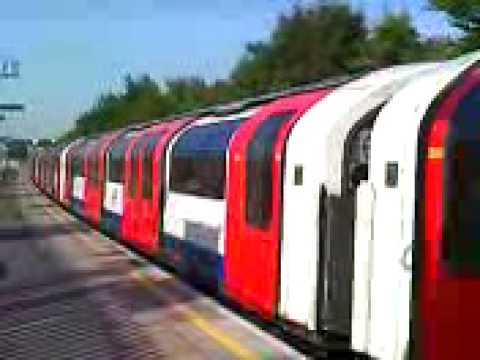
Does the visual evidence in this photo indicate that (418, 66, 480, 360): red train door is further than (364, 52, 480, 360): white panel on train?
No

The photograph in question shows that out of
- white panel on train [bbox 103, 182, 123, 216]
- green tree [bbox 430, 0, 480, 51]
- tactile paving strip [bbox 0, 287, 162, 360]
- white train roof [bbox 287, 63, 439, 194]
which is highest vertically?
green tree [bbox 430, 0, 480, 51]

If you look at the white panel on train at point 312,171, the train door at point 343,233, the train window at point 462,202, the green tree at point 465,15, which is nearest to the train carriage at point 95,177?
the green tree at point 465,15

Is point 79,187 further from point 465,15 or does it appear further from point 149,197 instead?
point 149,197

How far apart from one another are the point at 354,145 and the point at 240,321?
199 inches

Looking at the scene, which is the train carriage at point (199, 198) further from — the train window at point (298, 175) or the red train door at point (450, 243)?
the red train door at point (450, 243)

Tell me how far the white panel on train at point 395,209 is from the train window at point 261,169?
3.54m

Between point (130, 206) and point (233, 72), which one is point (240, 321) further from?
point (233, 72)

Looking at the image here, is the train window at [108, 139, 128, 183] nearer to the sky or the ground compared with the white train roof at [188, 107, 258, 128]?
nearer to the ground

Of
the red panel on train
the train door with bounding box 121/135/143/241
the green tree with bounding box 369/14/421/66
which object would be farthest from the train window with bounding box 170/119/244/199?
the green tree with bounding box 369/14/421/66

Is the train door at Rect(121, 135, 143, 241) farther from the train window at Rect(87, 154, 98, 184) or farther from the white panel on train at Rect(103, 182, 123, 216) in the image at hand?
the train window at Rect(87, 154, 98, 184)

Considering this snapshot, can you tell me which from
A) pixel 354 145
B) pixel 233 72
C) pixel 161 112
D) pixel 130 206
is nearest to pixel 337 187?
pixel 354 145

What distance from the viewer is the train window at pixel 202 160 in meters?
17.6

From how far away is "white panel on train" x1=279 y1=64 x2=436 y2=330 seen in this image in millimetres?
11320

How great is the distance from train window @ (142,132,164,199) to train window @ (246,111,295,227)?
10.5m
